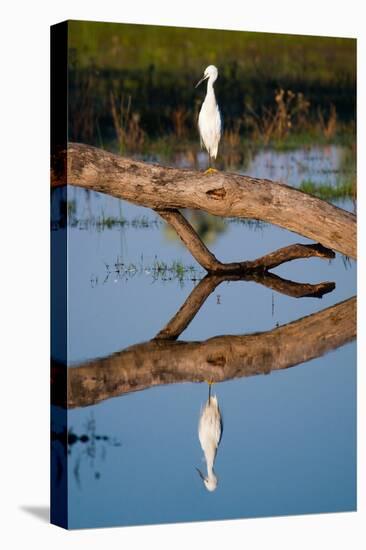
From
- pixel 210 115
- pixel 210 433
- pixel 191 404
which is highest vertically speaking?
pixel 210 115

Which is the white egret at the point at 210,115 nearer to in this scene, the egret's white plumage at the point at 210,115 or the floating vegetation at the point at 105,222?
the egret's white plumage at the point at 210,115

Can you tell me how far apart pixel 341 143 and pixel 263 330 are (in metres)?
1.25

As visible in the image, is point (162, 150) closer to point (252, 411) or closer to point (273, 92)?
point (273, 92)

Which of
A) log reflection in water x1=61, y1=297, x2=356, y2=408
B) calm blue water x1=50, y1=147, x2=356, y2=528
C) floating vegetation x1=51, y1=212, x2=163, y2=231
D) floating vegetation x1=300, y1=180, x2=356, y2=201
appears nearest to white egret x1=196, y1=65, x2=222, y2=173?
calm blue water x1=50, y1=147, x2=356, y2=528

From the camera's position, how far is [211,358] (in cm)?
955

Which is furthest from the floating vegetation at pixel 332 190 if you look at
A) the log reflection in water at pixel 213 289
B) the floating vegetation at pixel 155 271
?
the floating vegetation at pixel 155 271

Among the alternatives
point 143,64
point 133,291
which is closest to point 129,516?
point 133,291

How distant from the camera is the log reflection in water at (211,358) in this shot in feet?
29.9

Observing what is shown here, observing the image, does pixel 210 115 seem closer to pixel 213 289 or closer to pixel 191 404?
pixel 213 289

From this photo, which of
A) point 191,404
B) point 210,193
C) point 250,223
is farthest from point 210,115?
point 191,404

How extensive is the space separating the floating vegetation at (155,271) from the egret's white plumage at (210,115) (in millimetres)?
732

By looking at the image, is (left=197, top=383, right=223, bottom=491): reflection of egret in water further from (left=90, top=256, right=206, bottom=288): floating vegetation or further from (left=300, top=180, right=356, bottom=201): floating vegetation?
(left=300, top=180, right=356, bottom=201): floating vegetation

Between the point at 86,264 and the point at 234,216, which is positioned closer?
the point at 86,264

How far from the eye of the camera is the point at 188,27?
9.50m
